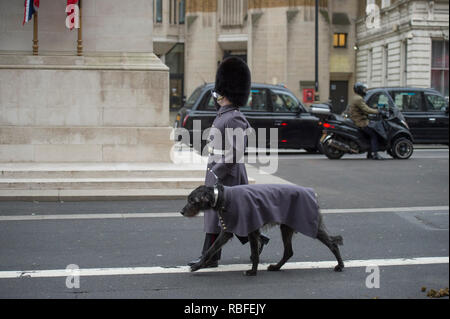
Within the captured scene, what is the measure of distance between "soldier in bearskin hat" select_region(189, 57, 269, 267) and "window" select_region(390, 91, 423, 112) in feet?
48.2

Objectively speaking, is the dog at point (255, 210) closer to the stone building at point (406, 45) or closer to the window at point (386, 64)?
the stone building at point (406, 45)

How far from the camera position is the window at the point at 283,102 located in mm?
19625

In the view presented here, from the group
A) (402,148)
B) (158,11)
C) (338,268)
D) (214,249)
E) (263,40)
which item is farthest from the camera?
(158,11)

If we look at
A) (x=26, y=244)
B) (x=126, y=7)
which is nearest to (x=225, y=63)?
(x=26, y=244)

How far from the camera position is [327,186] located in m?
12.8

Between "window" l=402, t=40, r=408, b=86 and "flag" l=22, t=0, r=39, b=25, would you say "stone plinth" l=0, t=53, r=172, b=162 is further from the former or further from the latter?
"window" l=402, t=40, r=408, b=86

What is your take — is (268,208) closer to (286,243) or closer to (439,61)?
(286,243)

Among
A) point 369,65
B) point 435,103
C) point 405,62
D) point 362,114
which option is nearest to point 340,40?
point 369,65

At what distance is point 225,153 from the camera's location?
21.2ft

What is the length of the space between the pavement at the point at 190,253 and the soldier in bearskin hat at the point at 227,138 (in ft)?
1.59

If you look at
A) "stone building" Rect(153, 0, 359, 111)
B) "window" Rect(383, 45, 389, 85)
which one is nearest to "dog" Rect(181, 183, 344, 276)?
"window" Rect(383, 45, 389, 85)

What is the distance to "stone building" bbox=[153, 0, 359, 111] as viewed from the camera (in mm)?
41809

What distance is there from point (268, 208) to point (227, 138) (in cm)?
75
